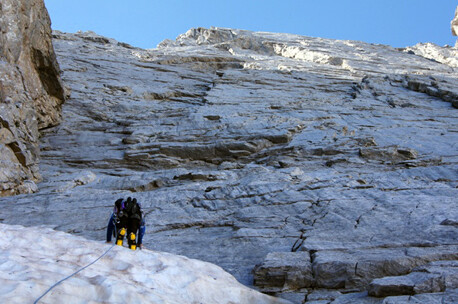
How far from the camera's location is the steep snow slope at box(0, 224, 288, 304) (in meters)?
6.73

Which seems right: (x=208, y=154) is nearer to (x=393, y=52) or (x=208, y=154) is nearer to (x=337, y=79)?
(x=337, y=79)

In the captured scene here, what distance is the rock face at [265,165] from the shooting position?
1086 cm

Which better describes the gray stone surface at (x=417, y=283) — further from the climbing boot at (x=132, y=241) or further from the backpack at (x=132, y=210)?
the backpack at (x=132, y=210)

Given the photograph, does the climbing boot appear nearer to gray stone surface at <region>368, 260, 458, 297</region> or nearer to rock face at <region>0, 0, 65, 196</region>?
gray stone surface at <region>368, 260, 458, 297</region>

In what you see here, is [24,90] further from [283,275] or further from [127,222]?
[283,275]

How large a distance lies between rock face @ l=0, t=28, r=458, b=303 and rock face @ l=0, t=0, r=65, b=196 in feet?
3.52

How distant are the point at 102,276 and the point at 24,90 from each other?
18661 millimetres

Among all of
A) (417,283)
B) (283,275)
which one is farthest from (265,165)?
(417,283)

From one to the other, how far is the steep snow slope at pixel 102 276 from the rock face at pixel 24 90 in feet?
33.7

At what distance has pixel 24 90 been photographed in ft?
76.1

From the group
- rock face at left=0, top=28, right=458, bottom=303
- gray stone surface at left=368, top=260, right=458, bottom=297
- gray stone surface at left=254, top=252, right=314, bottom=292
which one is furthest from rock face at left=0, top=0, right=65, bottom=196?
gray stone surface at left=368, top=260, right=458, bottom=297

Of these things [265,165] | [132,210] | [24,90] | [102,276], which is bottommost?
[102,276]

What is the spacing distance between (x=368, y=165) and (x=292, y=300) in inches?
483

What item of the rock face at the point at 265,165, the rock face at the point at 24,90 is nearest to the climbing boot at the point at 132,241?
the rock face at the point at 265,165
